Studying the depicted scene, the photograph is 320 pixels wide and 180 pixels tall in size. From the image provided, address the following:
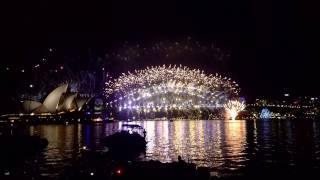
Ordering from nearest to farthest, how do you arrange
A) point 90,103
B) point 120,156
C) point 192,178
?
point 192,178
point 120,156
point 90,103

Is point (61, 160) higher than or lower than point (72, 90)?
lower

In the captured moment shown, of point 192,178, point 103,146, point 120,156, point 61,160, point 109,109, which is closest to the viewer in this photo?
point 192,178

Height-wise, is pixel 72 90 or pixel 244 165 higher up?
pixel 72 90

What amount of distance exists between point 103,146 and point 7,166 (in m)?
22.2

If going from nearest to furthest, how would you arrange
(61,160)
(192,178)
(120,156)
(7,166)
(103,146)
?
(192,178), (7,166), (61,160), (120,156), (103,146)

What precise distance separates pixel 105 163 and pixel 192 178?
5713mm

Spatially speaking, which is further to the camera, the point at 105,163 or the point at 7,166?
the point at 7,166

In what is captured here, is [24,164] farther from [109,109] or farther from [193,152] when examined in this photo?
[109,109]

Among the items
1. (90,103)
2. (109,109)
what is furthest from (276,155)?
(109,109)

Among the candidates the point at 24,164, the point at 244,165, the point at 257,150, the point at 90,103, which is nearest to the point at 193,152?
the point at 257,150

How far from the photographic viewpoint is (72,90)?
151750mm

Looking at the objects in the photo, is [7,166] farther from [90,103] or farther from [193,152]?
[90,103]

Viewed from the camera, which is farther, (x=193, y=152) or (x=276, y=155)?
(x=193, y=152)

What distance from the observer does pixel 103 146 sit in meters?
62.1
